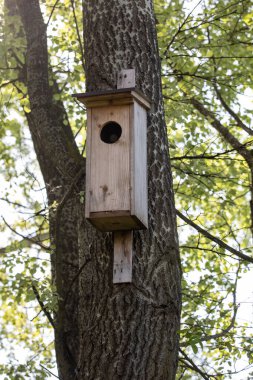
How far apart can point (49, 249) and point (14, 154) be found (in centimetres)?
450

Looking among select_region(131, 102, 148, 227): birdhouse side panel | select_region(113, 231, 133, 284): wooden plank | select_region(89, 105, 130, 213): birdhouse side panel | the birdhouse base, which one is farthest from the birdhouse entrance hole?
select_region(113, 231, 133, 284): wooden plank

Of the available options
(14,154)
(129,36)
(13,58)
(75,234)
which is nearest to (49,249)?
(75,234)

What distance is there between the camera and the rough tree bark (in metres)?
4.09

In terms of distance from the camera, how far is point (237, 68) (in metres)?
9.45

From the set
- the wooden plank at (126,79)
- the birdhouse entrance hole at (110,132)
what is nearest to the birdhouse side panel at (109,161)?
the birdhouse entrance hole at (110,132)

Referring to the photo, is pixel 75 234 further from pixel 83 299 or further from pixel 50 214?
pixel 83 299

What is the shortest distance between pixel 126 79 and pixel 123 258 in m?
1.06

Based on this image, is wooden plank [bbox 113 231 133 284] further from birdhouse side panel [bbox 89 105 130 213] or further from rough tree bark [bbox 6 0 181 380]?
birdhouse side panel [bbox 89 105 130 213]

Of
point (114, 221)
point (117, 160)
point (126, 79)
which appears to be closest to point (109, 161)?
point (117, 160)

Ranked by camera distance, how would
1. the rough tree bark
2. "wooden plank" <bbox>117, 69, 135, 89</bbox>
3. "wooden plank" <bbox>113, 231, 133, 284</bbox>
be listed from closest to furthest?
the rough tree bark, "wooden plank" <bbox>113, 231, 133, 284</bbox>, "wooden plank" <bbox>117, 69, 135, 89</bbox>

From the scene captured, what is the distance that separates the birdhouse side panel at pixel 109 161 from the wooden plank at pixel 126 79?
12cm

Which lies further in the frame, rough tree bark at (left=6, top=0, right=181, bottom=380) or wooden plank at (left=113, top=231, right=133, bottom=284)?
wooden plank at (left=113, top=231, right=133, bottom=284)

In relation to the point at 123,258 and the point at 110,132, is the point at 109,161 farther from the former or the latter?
the point at 123,258

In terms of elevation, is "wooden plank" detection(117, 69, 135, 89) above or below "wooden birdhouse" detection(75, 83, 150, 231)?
above
